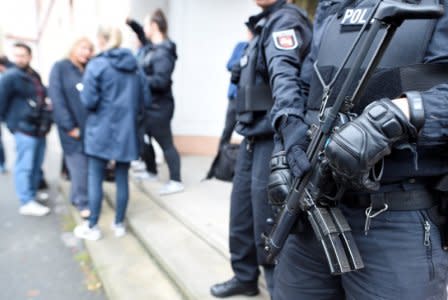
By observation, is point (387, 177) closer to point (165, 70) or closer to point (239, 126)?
point (239, 126)

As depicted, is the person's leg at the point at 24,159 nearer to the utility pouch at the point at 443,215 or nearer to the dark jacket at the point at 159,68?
the dark jacket at the point at 159,68

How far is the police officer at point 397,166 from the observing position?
95 cm

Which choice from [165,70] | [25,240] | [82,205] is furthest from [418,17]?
[25,240]

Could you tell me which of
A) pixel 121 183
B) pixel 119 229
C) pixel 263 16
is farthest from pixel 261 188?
pixel 119 229

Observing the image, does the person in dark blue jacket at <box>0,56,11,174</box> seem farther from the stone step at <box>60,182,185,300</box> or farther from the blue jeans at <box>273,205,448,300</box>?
the blue jeans at <box>273,205,448,300</box>

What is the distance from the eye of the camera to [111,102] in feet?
10.0

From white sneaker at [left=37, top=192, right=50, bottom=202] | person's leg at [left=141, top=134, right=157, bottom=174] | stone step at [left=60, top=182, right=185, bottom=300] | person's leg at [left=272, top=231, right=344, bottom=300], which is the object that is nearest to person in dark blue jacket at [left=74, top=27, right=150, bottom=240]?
stone step at [left=60, top=182, right=185, bottom=300]

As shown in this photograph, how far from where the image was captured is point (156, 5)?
5.32 meters

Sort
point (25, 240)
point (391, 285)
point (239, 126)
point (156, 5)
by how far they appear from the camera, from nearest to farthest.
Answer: point (391, 285), point (239, 126), point (25, 240), point (156, 5)

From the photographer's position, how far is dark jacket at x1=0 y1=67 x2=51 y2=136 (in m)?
3.85

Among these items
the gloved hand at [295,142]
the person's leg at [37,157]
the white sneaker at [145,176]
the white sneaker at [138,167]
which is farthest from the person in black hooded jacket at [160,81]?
the gloved hand at [295,142]

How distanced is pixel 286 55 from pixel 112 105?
191cm

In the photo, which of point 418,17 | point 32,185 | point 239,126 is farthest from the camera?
point 32,185

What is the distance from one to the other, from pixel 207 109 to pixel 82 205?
254 cm
